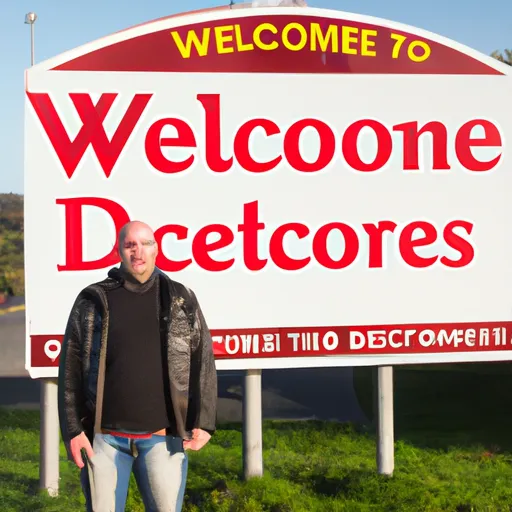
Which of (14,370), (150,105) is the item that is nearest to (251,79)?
(150,105)

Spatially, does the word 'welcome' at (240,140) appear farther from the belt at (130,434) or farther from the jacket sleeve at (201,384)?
the belt at (130,434)

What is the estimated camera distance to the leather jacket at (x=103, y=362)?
455 cm

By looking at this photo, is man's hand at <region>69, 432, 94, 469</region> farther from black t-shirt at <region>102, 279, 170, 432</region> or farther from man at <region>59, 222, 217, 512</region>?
black t-shirt at <region>102, 279, 170, 432</region>

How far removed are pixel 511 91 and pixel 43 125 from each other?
4.14m

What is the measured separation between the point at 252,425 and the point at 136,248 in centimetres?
342

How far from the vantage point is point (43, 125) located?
7.10 m

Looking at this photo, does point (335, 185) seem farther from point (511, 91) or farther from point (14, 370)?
point (14, 370)

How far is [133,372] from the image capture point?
4535mm

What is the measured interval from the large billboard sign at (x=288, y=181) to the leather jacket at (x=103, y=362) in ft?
8.47

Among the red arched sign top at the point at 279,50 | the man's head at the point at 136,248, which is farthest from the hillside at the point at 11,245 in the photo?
the man's head at the point at 136,248

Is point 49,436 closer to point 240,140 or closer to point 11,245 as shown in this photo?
point 240,140

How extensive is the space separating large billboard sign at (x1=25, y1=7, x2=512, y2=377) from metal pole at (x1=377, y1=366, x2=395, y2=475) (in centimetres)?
33

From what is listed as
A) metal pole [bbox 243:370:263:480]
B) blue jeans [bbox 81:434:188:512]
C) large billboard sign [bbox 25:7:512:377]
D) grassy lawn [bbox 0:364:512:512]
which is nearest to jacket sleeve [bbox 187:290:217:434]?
blue jeans [bbox 81:434:188:512]

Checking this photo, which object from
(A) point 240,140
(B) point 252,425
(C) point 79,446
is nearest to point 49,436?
(B) point 252,425
